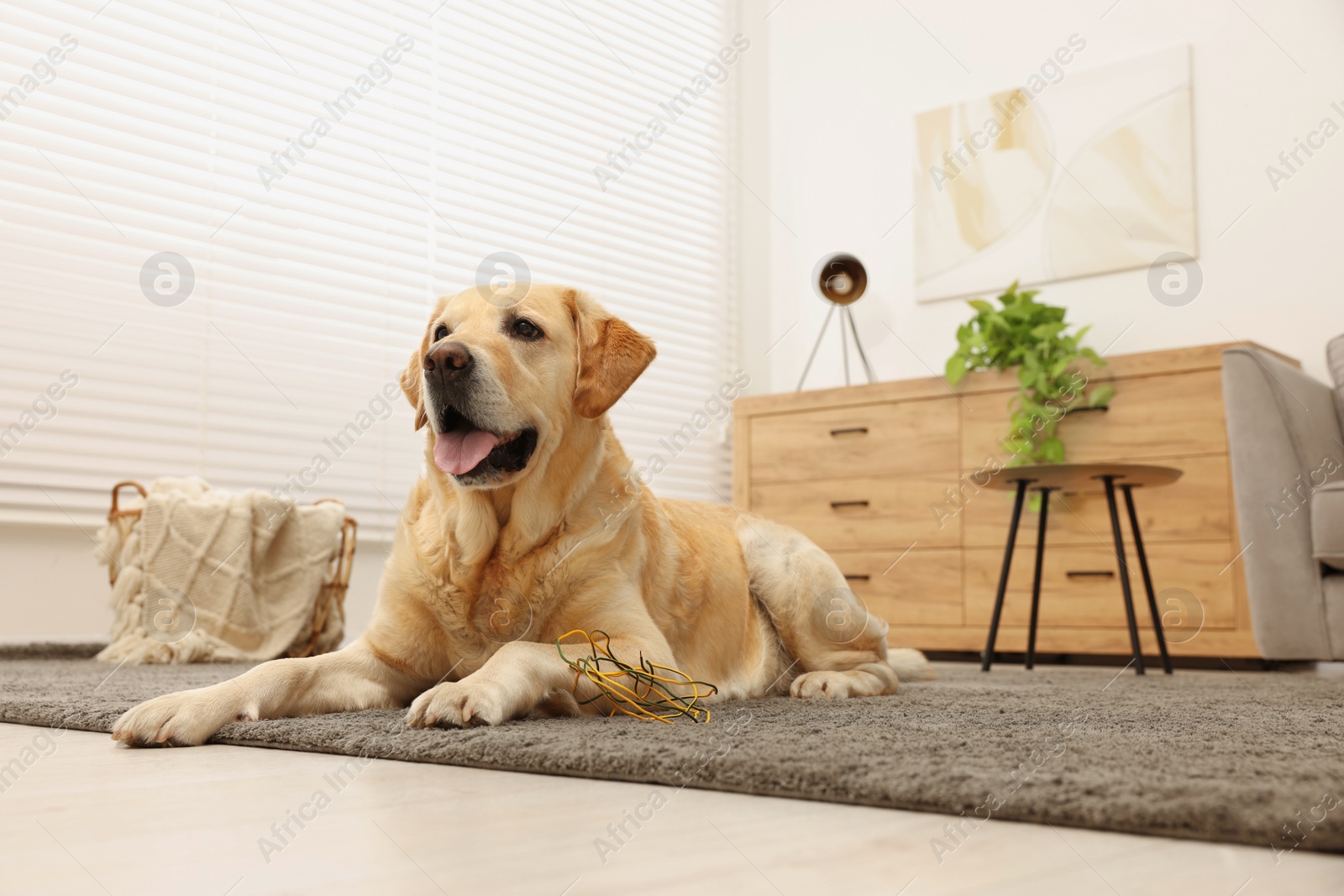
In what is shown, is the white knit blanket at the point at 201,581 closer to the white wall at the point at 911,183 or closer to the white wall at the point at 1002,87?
the white wall at the point at 911,183

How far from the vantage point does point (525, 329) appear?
2.00 metres

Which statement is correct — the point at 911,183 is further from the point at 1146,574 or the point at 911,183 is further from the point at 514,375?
the point at 514,375

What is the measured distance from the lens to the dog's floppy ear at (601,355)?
79.6 inches

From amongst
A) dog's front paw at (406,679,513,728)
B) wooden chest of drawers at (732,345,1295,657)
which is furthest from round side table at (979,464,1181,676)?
dog's front paw at (406,679,513,728)

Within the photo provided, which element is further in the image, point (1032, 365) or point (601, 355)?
point (1032, 365)

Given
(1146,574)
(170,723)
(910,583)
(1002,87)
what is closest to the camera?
(170,723)

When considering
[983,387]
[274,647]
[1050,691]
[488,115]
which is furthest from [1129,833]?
[488,115]

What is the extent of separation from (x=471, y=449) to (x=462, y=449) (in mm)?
17

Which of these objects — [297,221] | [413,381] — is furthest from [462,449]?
[297,221]

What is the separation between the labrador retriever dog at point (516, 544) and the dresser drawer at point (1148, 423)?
8.51 ft

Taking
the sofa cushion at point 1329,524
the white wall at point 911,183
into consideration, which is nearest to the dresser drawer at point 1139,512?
the sofa cushion at point 1329,524

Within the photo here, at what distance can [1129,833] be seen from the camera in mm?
972

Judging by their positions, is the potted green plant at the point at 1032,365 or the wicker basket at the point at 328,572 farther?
the potted green plant at the point at 1032,365

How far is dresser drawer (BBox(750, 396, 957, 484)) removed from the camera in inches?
182
